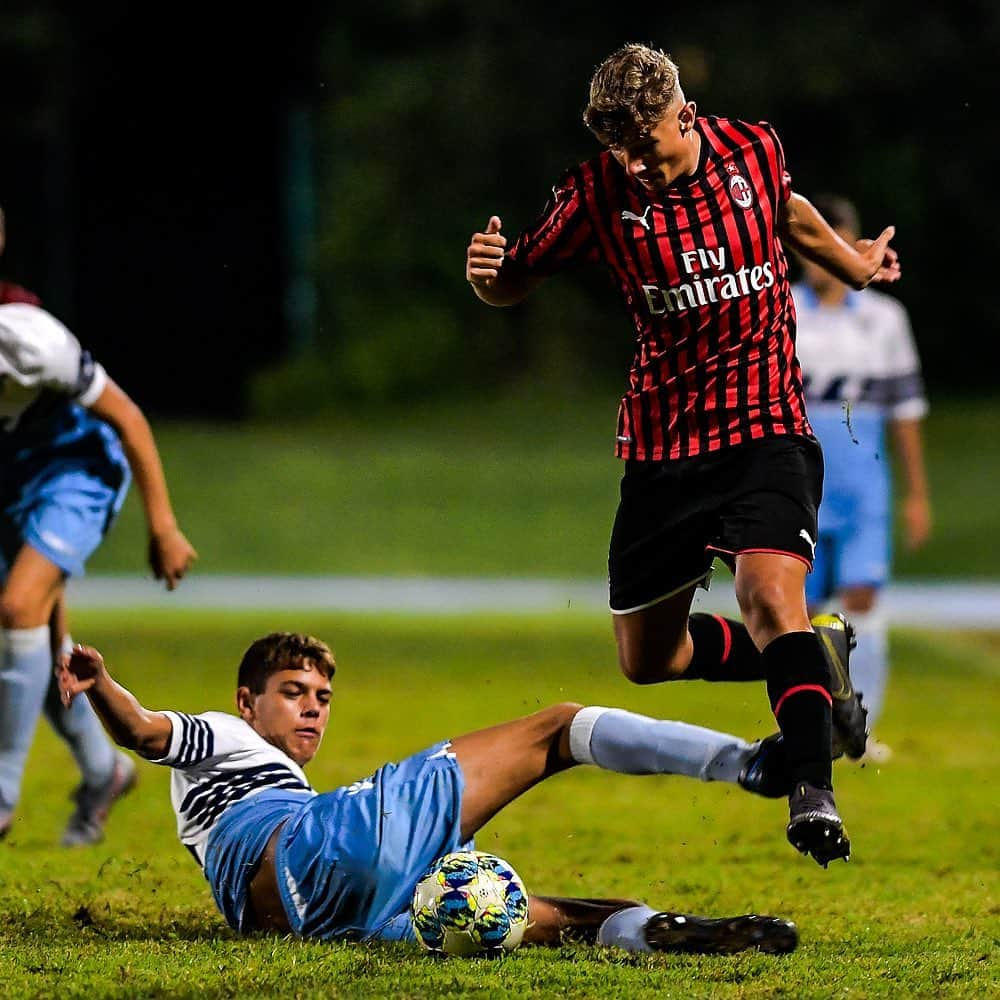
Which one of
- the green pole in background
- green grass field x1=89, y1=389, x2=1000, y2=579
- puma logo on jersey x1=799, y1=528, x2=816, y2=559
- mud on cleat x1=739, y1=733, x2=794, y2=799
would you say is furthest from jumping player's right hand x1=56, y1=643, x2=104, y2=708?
the green pole in background

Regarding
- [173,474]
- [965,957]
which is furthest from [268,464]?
[965,957]

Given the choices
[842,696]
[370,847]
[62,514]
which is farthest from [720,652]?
[62,514]

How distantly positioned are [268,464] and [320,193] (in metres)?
6.82

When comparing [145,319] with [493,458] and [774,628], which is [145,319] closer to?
[493,458]

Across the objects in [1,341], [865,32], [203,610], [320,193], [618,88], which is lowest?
[203,610]

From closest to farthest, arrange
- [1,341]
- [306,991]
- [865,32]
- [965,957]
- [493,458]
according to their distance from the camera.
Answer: [306,991] < [965,957] < [1,341] < [493,458] < [865,32]

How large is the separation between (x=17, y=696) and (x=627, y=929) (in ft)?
8.35

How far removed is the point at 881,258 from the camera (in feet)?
19.6

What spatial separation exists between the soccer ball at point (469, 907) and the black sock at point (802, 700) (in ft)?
Answer: 2.45

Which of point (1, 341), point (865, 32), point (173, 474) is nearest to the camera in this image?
point (1, 341)

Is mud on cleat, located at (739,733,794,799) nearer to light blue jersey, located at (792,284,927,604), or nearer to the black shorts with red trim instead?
the black shorts with red trim

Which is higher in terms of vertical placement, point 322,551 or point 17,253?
point 17,253

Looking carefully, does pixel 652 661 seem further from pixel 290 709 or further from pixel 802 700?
pixel 290 709

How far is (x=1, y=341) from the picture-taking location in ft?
21.4
